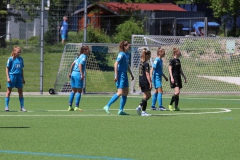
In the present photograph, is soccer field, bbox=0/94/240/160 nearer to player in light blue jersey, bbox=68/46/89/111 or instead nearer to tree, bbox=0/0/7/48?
player in light blue jersey, bbox=68/46/89/111

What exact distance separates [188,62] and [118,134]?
17652 millimetres

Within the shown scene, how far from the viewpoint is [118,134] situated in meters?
12.5

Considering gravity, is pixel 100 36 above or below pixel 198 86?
above

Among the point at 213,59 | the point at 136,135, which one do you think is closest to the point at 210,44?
the point at 213,59

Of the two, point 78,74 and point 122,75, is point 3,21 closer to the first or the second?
point 78,74

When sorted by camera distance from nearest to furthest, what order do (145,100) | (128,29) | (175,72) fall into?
(145,100), (175,72), (128,29)

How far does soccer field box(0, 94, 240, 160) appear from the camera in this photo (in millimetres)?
10117

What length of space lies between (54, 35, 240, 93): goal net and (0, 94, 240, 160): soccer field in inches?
327

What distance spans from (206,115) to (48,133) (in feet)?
19.0

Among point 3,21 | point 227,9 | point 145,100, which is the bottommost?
point 145,100

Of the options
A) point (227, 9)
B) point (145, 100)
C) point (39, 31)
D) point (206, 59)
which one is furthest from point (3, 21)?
point (227, 9)

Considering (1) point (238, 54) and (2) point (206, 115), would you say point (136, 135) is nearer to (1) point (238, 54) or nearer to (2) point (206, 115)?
(2) point (206, 115)

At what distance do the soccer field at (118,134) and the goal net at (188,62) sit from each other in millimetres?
8316

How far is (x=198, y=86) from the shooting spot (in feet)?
94.7
